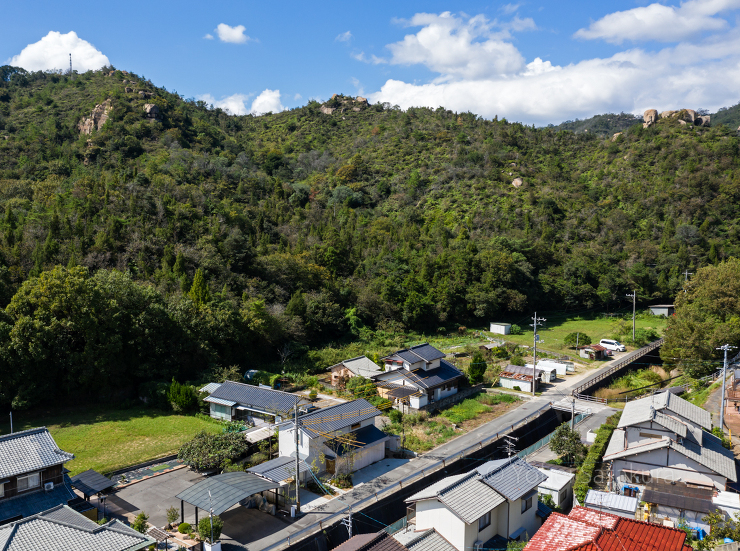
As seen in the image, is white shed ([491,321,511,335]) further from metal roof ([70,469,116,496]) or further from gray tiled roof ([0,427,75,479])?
gray tiled roof ([0,427,75,479])

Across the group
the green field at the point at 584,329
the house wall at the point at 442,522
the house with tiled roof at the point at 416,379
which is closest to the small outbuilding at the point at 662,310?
the green field at the point at 584,329

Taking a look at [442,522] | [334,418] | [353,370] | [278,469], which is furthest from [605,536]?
[353,370]

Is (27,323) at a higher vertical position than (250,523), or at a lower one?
higher

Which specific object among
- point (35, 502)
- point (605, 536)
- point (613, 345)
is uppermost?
point (605, 536)

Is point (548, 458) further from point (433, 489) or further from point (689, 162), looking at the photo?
point (689, 162)

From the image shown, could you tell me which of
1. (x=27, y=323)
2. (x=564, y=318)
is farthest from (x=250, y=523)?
(x=564, y=318)

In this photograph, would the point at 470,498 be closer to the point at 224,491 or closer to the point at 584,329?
the point at 224,491

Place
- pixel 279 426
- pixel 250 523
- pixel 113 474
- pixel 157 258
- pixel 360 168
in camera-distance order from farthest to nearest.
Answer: pixel 360 168 → pixel 157 258 → pixel 279 426 → pixel 113 474 → pixel 250 523

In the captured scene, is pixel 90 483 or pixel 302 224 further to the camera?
pixel 302 224
